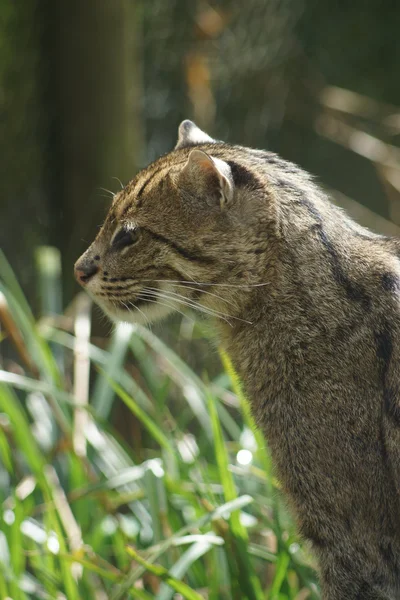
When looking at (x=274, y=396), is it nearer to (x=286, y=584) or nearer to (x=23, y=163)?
(x=286, y=584)

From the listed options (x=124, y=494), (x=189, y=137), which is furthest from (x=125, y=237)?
(x=124, y=494)

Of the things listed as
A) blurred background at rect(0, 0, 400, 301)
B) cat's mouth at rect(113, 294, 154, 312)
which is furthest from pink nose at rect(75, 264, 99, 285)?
blurred background at rect(0, 0, 400, 301)

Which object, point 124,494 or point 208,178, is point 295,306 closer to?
point 208,178

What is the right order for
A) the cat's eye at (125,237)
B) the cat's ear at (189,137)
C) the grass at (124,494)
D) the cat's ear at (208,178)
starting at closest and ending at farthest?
the cat's ear at (208,178) → the cat's eye at (125,237) → the grass at (124,494) → the cat's ear at (189,137)

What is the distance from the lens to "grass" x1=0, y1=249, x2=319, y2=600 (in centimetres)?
283

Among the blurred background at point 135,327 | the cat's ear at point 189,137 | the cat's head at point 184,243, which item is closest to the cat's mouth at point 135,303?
the cat's head at point 184,243

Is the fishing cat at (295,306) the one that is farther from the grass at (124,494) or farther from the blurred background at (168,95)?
the blurred background at (168,95)

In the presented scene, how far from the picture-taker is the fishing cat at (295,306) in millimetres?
2455

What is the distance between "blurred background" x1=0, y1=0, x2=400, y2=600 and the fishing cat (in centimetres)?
30

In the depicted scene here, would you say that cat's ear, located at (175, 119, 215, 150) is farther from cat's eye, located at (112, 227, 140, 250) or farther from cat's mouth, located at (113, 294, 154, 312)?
cat's mouth, located at (113, 294, 154, 312)

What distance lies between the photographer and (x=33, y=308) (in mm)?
4930

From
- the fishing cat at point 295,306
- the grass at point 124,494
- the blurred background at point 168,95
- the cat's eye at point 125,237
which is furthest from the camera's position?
the blurred background at point 168,95

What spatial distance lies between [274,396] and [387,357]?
1.14 feet

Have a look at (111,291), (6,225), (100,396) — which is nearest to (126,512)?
(100,396)
